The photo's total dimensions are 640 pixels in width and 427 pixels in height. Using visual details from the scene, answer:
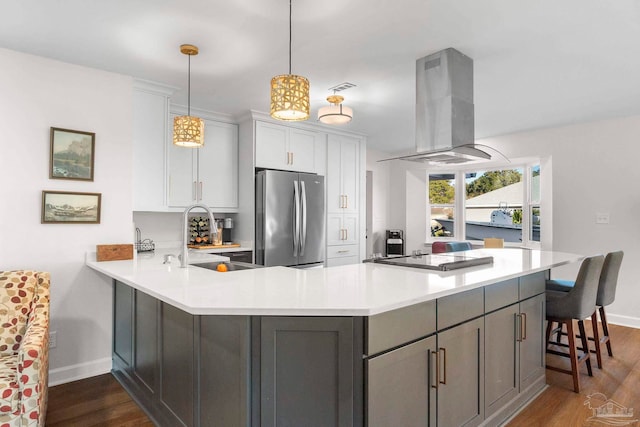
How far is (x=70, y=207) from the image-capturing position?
2803 millimetres

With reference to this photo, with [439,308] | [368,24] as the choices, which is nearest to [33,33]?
[368,24]

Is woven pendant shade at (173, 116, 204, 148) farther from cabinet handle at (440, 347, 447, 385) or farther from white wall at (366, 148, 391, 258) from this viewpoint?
white wall at (366, 148, 391, 258)

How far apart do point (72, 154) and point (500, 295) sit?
3.09 m

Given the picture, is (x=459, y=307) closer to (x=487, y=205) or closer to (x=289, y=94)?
(x=289, y=94)

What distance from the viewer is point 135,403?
242 centimetres

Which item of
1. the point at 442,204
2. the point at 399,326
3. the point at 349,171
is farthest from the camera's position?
the point at 442,204

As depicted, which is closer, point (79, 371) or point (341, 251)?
point (79, 371)

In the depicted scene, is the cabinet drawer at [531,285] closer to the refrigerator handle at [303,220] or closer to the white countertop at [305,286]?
the white countertop at [305,286]

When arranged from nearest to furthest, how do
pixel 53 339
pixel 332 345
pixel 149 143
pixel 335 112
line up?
pixel 332 345
pixel 53 339
pixel 149 143
pixel 335 112

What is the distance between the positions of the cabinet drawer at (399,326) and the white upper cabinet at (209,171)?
2.86 metres

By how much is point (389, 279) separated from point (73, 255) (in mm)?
2359

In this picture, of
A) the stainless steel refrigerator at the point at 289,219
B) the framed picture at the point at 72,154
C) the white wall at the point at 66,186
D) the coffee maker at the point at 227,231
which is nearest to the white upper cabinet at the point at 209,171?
the coffee maker at the point at 227,231

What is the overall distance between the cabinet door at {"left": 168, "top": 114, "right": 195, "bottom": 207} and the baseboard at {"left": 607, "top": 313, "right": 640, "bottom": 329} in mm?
4908

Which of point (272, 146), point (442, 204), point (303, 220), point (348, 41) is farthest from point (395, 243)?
point (348, 41)
